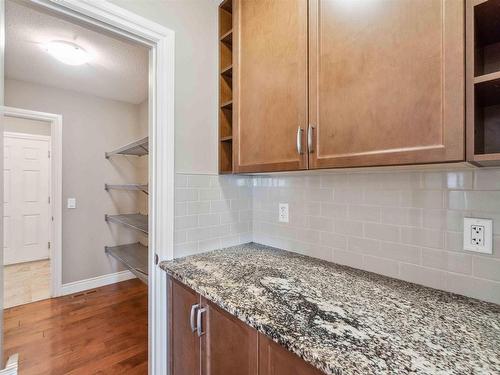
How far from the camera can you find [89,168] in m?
3.04

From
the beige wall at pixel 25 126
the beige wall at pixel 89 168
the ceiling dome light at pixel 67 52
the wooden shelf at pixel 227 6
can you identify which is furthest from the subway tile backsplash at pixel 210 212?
the beige wall at pixel 25 126

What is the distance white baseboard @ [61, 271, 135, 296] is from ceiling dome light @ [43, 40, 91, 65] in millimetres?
2398

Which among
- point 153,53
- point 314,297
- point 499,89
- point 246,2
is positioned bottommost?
point 314,297

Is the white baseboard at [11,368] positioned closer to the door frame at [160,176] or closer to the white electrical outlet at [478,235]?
the door frame at [160,176]

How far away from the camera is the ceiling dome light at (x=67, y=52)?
1.99 m

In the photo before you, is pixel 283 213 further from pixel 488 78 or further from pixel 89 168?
pixel 89 168

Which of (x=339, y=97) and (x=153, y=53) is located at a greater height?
(x=153, y=53)

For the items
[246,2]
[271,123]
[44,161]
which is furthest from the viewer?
[44,161]

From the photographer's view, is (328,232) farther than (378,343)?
Yes

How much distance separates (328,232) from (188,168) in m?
0.84

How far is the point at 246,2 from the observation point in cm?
129

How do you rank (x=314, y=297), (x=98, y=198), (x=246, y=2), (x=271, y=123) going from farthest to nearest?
(x=98, y=198), (x=246, y=2), (x=271, y=123), (x=314, y=297)

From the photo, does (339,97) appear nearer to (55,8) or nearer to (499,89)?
(499,89)

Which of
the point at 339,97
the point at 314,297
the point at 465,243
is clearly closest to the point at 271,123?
the point at 339,97
